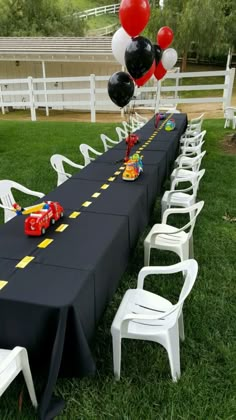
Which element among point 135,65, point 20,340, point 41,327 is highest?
point 135,65

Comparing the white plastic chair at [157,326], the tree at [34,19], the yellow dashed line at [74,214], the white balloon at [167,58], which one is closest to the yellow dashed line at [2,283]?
the white plastic chair at [157,326]

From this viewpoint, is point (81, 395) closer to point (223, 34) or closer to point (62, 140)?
point (62, 140)

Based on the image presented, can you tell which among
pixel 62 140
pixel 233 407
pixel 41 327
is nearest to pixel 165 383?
pixel 233 407

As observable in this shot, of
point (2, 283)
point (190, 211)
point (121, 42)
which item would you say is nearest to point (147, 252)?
point (190, 211)

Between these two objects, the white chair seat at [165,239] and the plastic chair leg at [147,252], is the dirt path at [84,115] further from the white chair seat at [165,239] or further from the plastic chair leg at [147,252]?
the plastic chair leg at [147,252]

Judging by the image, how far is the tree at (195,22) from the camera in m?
19.7

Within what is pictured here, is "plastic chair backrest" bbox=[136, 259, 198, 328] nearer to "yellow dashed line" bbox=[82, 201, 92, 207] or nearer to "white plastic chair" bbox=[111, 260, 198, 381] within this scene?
"white plastic chair" bbox=[111, 260, 198, 381]

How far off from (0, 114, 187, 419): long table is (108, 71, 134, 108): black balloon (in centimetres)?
154

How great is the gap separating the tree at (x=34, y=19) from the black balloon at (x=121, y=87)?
2256 centimetres

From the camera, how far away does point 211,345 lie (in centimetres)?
Answer: 245

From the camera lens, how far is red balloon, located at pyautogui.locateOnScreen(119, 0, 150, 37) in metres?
4.08

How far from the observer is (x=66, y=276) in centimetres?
198

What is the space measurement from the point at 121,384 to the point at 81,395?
9.5 inches

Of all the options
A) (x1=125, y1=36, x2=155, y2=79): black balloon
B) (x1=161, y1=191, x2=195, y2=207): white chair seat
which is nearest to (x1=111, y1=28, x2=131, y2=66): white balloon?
(x1=125, y1=36, x2=155, y2=79): black balloon
